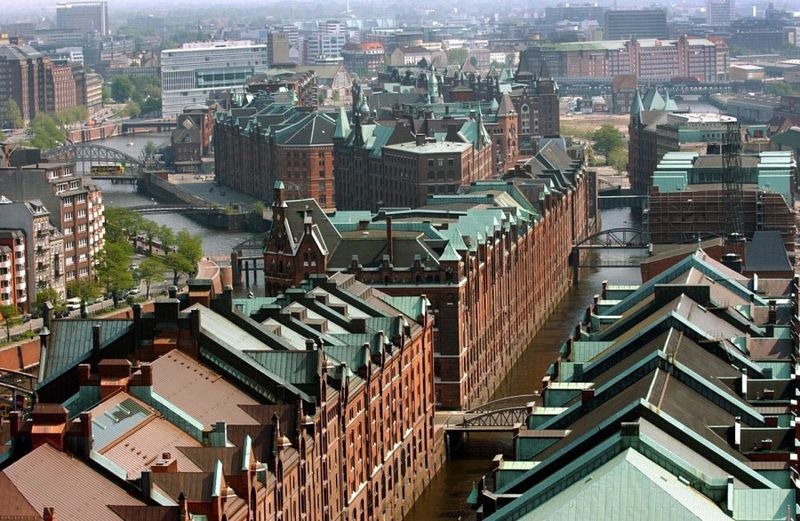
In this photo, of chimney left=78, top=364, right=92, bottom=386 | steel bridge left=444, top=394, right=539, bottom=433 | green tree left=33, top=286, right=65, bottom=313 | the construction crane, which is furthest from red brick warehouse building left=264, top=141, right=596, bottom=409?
chimney left=78, top=364, right=92, bottom=386

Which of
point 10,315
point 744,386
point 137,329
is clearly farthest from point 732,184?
point 137,329

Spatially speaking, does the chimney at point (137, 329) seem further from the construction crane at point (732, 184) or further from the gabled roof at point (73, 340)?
the construction crane at point (732, 184)

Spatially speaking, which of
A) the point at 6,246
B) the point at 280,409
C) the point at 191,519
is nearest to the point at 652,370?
the point at 280,409

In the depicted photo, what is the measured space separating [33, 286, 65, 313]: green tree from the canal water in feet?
106

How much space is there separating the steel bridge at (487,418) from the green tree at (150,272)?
53.7 meters

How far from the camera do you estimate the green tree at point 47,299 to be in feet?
527

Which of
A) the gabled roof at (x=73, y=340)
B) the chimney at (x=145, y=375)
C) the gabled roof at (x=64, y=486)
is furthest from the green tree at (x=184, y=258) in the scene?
the gabled roof at (x=64, y=486)

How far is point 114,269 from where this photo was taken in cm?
17550

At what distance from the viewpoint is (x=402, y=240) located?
13150 centimetres

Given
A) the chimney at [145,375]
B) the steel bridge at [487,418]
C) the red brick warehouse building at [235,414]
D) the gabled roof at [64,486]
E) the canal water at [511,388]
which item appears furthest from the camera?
the steel bridge at [487,418]

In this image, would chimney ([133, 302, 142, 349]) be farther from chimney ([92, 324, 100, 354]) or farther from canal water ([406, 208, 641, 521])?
canal water ([406, 208, 641, 521])

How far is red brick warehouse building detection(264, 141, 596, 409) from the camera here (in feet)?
426

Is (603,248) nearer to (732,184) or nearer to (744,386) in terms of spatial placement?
(732,184)

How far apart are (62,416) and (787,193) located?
11234 centimetres
